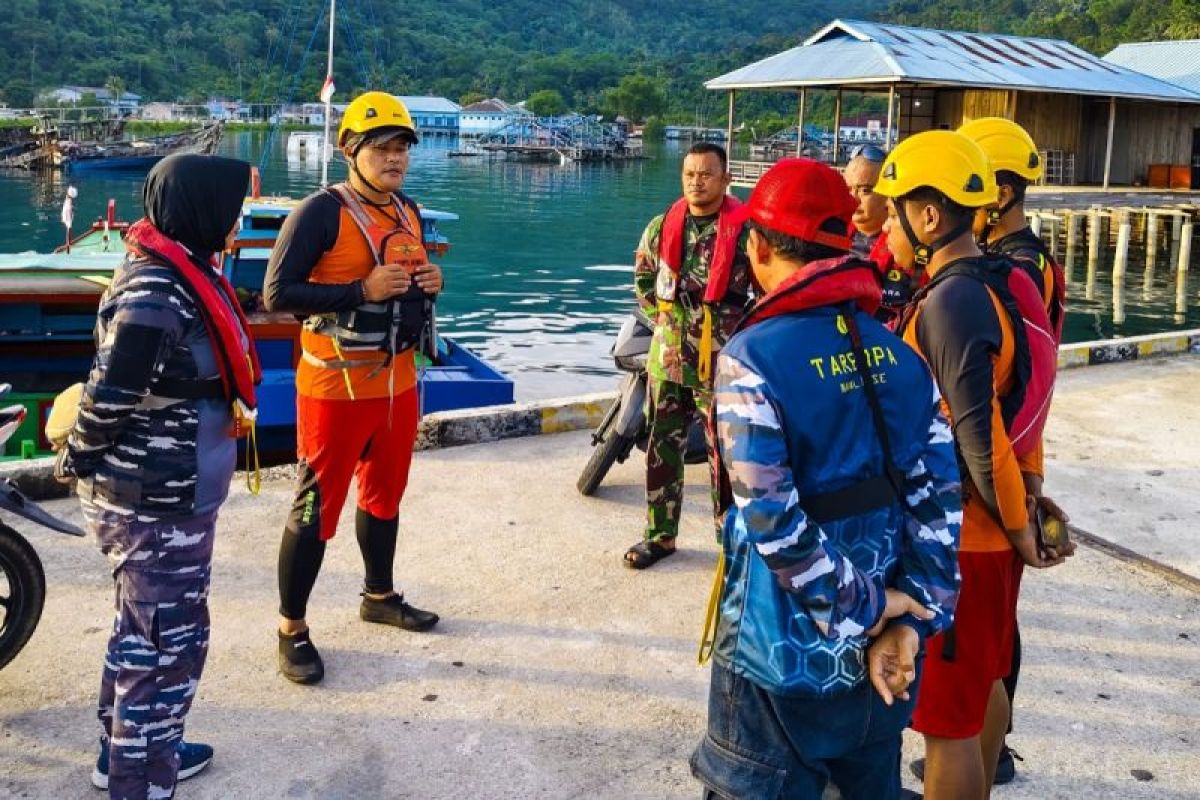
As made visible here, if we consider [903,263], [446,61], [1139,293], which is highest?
[446,61]

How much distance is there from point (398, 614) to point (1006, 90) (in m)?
28.8

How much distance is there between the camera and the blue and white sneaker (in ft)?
11.8

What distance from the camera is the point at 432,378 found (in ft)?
34.7

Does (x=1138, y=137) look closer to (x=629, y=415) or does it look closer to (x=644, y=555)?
(x=629, y=415)

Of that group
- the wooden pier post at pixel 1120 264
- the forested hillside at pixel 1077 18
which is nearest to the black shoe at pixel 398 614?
the wooden pier post at pixel 1120 264

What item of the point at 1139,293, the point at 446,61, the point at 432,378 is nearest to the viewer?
the point at 432,378

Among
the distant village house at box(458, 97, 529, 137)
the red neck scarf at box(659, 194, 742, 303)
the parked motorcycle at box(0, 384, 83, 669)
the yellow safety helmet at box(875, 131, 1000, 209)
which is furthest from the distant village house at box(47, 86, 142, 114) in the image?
the yellow safety helmet at box(875, 131, 1000, 209)

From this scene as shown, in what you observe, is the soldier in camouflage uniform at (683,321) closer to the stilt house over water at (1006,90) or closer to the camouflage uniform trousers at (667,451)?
the camouflage uniform trousers at (667,451)

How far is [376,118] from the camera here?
4.43 m

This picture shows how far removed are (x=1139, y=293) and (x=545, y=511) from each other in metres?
27.0

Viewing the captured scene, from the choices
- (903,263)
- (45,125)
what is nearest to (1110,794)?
(903,263)

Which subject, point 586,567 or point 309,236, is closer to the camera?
point 309,236

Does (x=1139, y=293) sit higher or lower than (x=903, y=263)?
lower

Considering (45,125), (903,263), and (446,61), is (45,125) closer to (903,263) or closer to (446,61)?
(903,263)
